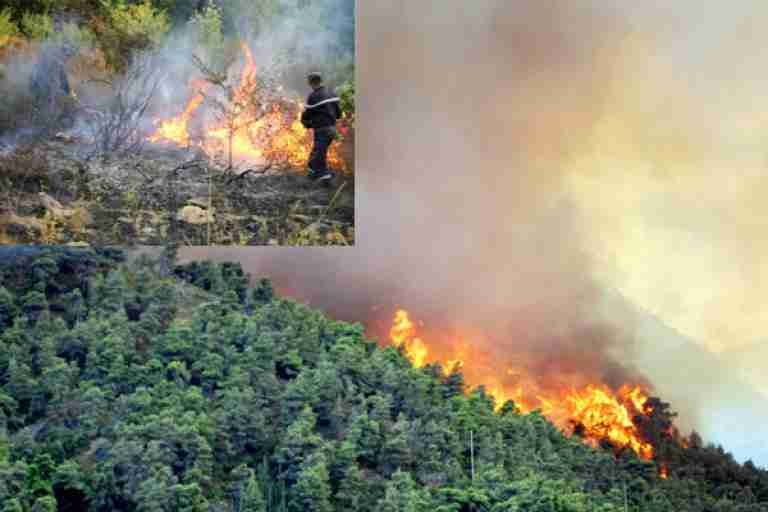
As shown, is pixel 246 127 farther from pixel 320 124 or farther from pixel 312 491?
pixel 312 491

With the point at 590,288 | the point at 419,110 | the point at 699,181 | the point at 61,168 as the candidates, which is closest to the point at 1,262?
the point at 61,168

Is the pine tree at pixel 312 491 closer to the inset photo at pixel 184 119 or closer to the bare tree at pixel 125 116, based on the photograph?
the inset photo at pixel 184 119

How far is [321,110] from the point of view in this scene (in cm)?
1415

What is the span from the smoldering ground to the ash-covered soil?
1.08 ft

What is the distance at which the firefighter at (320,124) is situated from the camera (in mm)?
14141

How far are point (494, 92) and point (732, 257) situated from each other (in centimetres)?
240

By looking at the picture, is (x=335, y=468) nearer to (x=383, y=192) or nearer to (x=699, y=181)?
(x=383, y=192)

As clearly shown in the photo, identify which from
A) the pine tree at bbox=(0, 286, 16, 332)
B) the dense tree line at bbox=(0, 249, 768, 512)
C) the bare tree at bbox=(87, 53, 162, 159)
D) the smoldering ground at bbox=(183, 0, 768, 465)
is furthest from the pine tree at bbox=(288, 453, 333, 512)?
the bare tree at bbox=(87, 53, 162, 159)

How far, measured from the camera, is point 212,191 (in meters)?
14.2

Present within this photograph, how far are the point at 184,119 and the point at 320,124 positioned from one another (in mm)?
1105

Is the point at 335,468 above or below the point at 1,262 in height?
below

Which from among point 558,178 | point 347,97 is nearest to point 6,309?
point 347,97

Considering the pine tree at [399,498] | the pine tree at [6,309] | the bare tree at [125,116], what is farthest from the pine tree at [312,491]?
the bare tree at [125,116]

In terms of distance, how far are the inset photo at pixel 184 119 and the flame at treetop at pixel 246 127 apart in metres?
0.01
